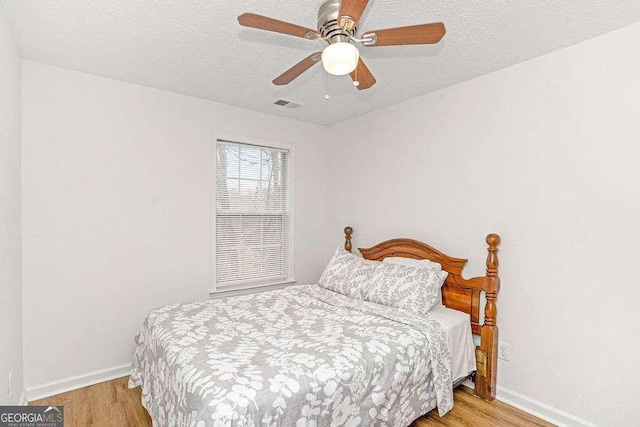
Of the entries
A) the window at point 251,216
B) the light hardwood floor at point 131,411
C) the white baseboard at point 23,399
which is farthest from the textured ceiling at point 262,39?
the light hardwood floor at point 131,411

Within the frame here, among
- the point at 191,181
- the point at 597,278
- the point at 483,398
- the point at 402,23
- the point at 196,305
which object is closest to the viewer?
the point at 402,23

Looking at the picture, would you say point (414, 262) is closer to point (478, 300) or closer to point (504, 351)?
point (478, 300)

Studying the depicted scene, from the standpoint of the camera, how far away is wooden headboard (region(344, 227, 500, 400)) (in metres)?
2.54

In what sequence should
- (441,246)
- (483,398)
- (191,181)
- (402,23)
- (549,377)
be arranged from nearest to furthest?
1. (402,23)
2. (549,377)
3. (483,398)
4. (441,246)
5. (191,181)

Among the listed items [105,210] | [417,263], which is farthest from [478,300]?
[105,210]

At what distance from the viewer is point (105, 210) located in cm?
282

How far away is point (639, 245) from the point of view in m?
1.99

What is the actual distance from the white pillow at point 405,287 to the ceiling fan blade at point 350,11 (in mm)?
1919

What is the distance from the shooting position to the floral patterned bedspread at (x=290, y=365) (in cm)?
153

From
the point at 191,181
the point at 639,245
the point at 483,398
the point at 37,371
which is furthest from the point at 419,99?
the point at 37,371

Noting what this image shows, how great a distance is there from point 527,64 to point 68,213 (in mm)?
3652

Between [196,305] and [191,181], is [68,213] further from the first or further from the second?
[196,305]

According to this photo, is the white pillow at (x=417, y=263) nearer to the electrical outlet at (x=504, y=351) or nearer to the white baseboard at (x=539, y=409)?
the electrical outlet at (x=504, y=351)

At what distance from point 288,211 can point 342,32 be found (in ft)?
8.23
